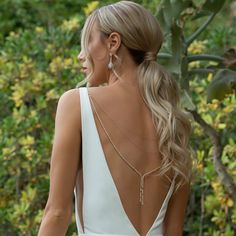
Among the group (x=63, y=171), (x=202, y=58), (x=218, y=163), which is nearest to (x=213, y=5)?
(x=202, y=58)

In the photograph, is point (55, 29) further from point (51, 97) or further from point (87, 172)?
point (87, 172)

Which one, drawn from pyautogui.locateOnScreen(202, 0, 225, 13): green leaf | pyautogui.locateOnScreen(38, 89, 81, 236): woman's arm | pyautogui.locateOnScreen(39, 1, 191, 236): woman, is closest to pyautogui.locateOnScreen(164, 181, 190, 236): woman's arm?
pyautogui.locateOnScreen(39, 1, 191, 236): woman

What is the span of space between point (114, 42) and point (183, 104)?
43.4 inches

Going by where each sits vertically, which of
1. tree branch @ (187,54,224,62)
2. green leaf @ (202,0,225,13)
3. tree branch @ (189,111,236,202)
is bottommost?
tree branch @ (189,111,236,202)

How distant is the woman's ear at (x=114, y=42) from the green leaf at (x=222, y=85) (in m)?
1.43

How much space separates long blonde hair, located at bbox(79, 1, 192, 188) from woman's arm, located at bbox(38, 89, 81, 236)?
0.26 metres

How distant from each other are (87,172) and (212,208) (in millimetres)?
2272

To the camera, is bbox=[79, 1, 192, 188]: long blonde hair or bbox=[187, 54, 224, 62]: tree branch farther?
bbox=[187, 54, 224, 62]: tree branch

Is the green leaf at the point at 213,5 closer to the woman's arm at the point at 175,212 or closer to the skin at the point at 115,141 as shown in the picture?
the skin at the point at 115,141

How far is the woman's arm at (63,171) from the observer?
3035mm

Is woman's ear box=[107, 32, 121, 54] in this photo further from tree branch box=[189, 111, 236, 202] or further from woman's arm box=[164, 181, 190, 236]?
tree branch box=[189, 111, 236, 202]

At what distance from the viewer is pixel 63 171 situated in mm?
3041

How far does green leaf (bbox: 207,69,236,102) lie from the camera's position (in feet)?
14.7

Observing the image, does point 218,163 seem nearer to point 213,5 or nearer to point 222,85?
point 222,85
